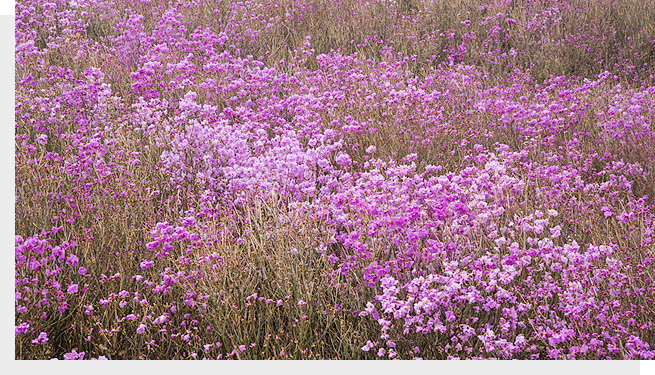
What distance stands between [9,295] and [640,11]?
6.43 meters

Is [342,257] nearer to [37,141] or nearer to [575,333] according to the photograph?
[575,333]

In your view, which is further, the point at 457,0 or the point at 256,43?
the point at 457,0

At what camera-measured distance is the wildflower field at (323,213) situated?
220 cm

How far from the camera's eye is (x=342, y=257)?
103 inches

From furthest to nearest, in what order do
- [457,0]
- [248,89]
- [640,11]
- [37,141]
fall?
[457,0] < [640,11] < [248,89] < [37,141]

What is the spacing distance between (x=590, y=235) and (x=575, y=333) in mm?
776

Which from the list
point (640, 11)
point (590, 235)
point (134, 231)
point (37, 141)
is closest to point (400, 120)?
point (590, 235)

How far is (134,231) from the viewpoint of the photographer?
266 centimetres

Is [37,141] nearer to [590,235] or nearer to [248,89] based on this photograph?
[248,89]

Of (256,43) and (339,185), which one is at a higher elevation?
(256,43)

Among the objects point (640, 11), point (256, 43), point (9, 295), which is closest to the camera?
point (9, 295)

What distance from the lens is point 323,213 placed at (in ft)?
8.93

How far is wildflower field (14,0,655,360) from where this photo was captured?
220 centimetres
